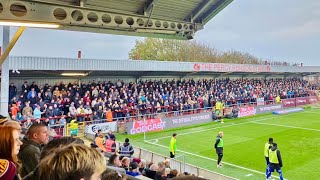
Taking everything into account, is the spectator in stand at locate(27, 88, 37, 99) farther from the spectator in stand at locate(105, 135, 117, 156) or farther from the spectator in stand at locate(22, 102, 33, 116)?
the spectator in stand at locate(105, 135, 117, 156)

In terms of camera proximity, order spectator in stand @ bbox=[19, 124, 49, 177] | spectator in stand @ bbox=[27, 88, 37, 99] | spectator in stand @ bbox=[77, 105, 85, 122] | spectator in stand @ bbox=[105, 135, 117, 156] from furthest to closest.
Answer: spectator in stand @ bbox=[77, 105, 85, 122] → spectator in stand @ bbox=[27, 88, 37, 99] → spectator in stand @ bbox=[105, 135, 117, 156] → spectator in stand @ bbox=[19, 124, 49, 177]

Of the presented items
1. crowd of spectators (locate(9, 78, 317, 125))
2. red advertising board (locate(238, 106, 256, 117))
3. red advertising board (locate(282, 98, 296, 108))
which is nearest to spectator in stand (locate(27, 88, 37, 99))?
crowd of spectators (locate(9, 78, 317, 125))

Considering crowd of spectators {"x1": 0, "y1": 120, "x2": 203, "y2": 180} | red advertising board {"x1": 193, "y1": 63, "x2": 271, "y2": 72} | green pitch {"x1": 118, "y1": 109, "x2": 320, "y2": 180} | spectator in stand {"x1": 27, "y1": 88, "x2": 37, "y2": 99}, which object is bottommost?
green pitch {"x1": 118, "y1": 109, "x2": 320, "y2": 180}

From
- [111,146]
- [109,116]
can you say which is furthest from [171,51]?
[111,146]

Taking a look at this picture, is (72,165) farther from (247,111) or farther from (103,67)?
(247,111)

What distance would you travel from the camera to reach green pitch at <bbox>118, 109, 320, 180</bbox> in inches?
507

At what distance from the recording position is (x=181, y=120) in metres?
23.1

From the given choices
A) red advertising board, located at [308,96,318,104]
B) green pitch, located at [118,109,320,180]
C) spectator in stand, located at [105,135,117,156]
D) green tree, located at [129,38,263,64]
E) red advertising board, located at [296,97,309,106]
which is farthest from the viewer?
green tree, located at [129,38,263,64]

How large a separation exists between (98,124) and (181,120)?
7.25 metres

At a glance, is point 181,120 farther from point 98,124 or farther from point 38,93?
point 38,93

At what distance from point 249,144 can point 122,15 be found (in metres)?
13.8

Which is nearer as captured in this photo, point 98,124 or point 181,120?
point 98,124

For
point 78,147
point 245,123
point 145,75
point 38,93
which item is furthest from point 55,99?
point 78,147

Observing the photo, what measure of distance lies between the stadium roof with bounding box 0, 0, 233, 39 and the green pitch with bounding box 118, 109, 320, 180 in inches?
284
